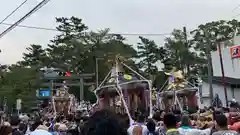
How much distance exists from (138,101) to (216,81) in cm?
2217

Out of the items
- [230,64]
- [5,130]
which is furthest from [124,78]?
[230,64]

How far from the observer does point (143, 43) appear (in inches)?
2886

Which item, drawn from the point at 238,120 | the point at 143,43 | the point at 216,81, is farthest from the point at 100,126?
the point at 143,43

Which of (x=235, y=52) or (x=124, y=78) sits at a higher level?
(x=235, y=52)

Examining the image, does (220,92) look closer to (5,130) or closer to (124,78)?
(124,78)

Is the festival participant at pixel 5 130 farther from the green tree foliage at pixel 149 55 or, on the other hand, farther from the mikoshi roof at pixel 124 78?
the green tree foliage at pixel 149 55

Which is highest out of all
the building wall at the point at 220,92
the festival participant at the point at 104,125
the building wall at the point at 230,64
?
the building wall at the point at 230,64

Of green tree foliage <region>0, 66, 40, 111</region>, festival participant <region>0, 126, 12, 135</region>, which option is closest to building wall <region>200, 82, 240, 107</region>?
green tree foliage <region>0, 66, 40, 111</region>

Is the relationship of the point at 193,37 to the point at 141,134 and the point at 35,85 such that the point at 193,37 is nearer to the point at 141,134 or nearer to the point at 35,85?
the point at 35,85

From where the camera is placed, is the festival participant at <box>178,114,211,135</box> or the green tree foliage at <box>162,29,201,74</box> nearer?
the festival participant at <box>178,114,211,135</box>

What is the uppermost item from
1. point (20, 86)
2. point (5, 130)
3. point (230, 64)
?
point (230, 64)

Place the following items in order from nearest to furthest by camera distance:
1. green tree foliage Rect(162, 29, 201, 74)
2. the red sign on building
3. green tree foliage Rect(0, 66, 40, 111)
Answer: the red sign on building, green tree foliage Rect(0, 66, 40, 111), green tree foliage Rect(162, 29, 201, 74)

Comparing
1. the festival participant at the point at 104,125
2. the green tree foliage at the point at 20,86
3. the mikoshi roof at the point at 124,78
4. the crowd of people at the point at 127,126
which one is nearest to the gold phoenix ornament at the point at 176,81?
the mikoshi roof at the point at 124,78

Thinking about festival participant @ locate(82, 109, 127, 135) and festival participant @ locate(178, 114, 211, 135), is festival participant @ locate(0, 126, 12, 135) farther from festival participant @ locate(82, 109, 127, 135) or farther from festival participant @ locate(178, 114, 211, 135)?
festival participant @ locate(82, 109, 127, 135)
